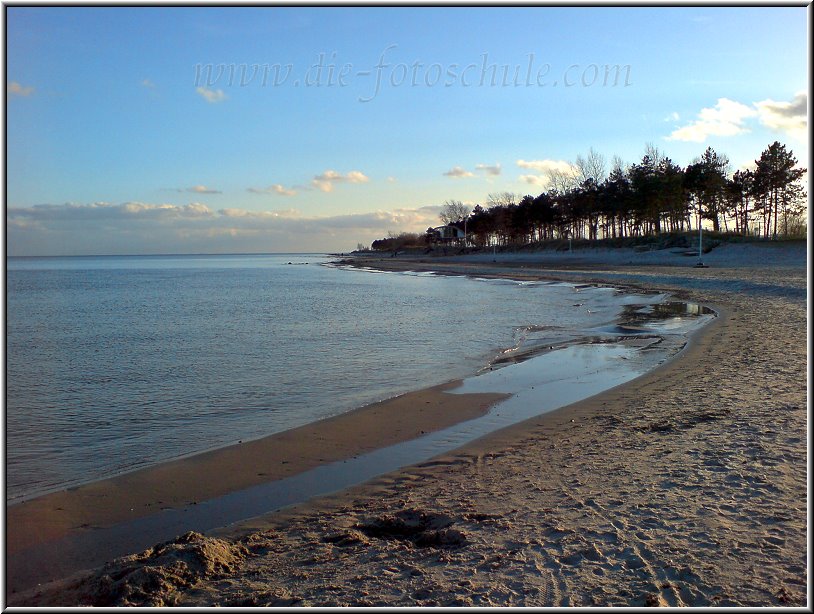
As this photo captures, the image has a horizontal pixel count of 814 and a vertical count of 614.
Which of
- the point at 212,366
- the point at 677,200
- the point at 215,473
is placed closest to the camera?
the point at 215,473

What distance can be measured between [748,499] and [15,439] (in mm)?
9294

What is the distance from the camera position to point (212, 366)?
48.8 feet

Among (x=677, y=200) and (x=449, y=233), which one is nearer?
(x=677, y=200)

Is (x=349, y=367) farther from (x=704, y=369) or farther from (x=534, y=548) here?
(x=534, y=548)

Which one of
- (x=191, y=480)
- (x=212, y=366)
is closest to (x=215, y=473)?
(x=191, y=480)

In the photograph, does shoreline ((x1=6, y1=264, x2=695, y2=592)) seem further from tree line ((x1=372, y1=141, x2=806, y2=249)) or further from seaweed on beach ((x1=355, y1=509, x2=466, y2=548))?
tree line ((x1=372, y1=141, x2=806, y2=249))

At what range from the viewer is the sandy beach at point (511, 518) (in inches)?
156

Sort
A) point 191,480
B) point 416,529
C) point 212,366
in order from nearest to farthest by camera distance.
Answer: point 416,529 < point 191,480 < point 212,366

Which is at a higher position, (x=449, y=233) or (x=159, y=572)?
(x=449, y=233)

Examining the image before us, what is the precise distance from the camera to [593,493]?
5.57 meters

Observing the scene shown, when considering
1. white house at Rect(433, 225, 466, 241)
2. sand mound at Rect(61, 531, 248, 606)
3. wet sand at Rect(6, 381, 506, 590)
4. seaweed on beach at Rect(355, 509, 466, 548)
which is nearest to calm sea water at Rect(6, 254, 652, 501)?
wet sand at Rect(6, 381, 506, 590)

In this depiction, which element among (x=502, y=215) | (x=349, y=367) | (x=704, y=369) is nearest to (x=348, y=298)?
(x=349, y=367)

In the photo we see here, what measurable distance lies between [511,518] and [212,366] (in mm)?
11206

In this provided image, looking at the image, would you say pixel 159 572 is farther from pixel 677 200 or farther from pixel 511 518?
pixel 677 200
